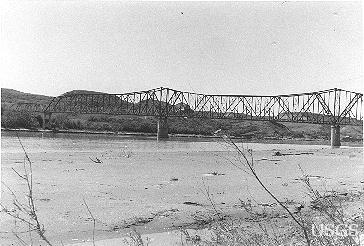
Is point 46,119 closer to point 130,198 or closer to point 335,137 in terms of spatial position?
point 335,137

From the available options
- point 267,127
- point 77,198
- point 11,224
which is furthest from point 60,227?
point 267,127

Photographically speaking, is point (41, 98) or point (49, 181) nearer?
point (49, 181)

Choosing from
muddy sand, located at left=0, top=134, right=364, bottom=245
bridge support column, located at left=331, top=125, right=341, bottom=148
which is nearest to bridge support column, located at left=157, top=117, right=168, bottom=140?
bridge support column, located at left=331, top=125, right=341, bottom=148

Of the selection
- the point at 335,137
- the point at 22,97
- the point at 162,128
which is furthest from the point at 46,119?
the point at 335,137

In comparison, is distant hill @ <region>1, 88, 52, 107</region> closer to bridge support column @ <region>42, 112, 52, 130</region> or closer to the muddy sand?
bridge support column @ <region>42, 112, 52, 130</region>

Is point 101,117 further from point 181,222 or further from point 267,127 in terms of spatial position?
point 181,222

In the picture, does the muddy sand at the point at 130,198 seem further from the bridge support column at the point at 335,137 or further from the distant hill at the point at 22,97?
the distant hill at the point at 22,97

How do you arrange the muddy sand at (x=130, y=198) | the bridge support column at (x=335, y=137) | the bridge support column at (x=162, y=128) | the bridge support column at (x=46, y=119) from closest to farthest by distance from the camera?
1. the muddy sand at (x=130, y=198)
2. the bridge support column at (x=335, y=137)
3. the bridge support column at (x=162, y=128)
4. the bridge support column at (x=46, y=119)

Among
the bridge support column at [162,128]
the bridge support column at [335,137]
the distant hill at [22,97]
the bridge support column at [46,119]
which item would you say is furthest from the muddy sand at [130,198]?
the distant hill at [22,97]
